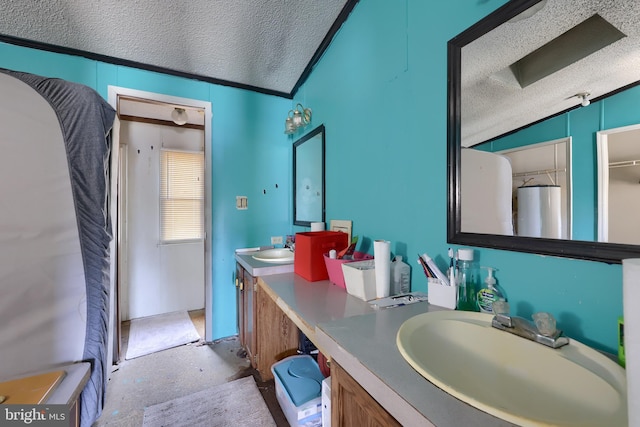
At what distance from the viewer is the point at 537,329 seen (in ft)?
2.01

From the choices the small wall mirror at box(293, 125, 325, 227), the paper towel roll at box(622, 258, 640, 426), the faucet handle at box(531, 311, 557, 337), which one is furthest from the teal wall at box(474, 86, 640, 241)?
the small wall mirror at box(293, 125, 325, 227)

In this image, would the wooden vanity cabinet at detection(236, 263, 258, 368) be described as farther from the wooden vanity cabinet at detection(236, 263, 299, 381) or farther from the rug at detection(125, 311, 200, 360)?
the rug at detection(125, 311, 200, 360)

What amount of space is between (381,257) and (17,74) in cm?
194

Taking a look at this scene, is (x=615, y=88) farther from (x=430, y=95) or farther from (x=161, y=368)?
(x=161, y=368)

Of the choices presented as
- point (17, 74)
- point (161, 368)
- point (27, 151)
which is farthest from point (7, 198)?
point (161, 368)

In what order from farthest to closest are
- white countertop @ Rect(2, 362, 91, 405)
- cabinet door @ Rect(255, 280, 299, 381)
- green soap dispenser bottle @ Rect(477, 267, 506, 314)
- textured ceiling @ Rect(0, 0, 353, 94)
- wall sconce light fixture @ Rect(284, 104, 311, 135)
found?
wall sconce light fixture @ Rect(284, 104, 311, 135) → cabinet door @ Rect(255, 280, 299, 381) → textured ceiling @ Rect(0, 0, 353, 94) → white countertop @ Rect(2, 362, 91, 405) → green soap dispenser bottle @ Rect(477, 267, 506, 314)

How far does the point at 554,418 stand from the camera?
0.43m

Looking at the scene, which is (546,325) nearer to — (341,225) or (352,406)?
(352,406)

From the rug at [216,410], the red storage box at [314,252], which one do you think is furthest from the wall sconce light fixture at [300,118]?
Answer: the rug at [216,410]

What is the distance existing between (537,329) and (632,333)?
0.30 m

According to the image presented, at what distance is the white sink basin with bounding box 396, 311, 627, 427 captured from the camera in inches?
17.1

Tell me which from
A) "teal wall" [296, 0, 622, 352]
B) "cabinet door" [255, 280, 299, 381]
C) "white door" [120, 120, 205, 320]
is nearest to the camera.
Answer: "teal wall" [296, 0, 622, 352]

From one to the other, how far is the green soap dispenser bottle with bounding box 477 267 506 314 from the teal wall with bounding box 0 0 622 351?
27 mm

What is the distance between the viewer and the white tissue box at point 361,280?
1.03 meters
